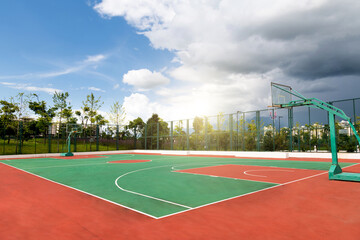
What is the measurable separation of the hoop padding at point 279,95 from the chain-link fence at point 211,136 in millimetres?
8622

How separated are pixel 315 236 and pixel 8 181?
A: 10.8 m

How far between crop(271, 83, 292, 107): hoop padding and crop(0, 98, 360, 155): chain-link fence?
28.3 feet

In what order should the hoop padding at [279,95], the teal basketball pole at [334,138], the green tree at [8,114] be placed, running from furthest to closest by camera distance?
1. the green tree at [8,114]
2. the hoop padding at [279,95]
3. the teal basketball pole at [334,138]

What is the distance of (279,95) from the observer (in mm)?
12234

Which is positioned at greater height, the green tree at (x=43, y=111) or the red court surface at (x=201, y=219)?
the green tree at (x=43, y=111)

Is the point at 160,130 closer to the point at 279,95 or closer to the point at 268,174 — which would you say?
the point at 279,95

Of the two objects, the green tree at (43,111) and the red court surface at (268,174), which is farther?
the green tree at (43,111)

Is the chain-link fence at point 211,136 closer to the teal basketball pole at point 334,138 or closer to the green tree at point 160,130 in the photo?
the green tree at point 160,130

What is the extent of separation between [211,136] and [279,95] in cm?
1378

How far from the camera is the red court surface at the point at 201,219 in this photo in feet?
13.0

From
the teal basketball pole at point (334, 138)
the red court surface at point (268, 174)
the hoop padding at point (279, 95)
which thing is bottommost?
the red court surface at point (268, 174)

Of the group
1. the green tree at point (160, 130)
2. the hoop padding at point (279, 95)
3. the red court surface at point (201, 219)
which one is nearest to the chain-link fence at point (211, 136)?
the green tree at point (160, 130)

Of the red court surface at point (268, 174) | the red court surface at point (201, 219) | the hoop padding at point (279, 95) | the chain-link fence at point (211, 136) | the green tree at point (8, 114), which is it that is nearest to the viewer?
the red court surface at point (201, 219)

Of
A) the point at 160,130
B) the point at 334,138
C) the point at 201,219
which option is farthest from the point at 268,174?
the point at 160,130
